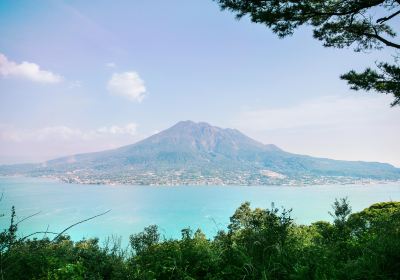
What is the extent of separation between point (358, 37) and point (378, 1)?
48.1 inches

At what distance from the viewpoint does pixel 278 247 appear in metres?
3.78

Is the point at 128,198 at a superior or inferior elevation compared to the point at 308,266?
inferior

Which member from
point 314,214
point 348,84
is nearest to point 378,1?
point 348,84

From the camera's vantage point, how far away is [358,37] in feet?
26.2

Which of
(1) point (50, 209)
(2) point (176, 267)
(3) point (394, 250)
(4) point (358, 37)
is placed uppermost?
(4) point (358, 37)

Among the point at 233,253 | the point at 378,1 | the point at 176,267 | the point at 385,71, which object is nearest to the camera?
the point at 176,267

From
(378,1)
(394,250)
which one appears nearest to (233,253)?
(394,250)

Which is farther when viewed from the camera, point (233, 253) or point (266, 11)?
point (266, 11)

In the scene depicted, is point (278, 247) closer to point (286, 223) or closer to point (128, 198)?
point (286, 223)

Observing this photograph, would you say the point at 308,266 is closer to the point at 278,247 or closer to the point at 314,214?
the point at 278,247

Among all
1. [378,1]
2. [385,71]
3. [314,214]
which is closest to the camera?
[378,1]

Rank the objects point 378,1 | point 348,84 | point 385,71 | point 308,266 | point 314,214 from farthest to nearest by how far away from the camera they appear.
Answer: point 314,214
point 348,84
point 385,71
point 378,1
point 308,266

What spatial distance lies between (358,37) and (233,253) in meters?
6.44

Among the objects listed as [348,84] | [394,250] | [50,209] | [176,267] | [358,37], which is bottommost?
[50,209]
